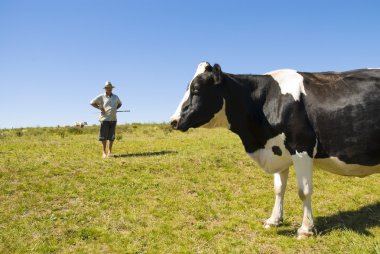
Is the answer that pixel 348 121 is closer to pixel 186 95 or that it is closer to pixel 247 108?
pixel 247 108

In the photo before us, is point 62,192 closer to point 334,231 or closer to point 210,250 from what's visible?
point 210,250

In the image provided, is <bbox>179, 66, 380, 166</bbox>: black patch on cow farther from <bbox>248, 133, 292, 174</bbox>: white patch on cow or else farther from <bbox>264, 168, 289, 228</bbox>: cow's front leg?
<bbox>264, 168, 289, 228</bbox>: cow's front leg

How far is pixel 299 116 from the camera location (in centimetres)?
620

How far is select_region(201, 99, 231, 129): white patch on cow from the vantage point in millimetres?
6730

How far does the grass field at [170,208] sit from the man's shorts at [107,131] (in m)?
2.45

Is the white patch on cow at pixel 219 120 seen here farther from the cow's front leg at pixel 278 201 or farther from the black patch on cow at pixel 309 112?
the cow's front leg at pixel 278 201

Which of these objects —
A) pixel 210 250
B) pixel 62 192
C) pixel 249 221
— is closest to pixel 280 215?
pixel 249 221

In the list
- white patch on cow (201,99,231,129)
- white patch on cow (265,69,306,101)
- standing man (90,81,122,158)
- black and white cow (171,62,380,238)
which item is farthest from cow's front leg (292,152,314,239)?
standing man (90,81,122,158)

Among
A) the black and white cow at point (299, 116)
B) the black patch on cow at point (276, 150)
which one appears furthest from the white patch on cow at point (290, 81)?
the black patch on cow at point (276, 150)

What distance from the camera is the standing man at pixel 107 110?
48.6 feet

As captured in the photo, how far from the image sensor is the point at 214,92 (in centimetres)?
661

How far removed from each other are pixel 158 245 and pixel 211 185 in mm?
3920

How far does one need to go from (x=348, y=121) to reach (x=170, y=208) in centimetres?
423

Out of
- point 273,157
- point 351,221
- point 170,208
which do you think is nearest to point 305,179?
point 273,157
